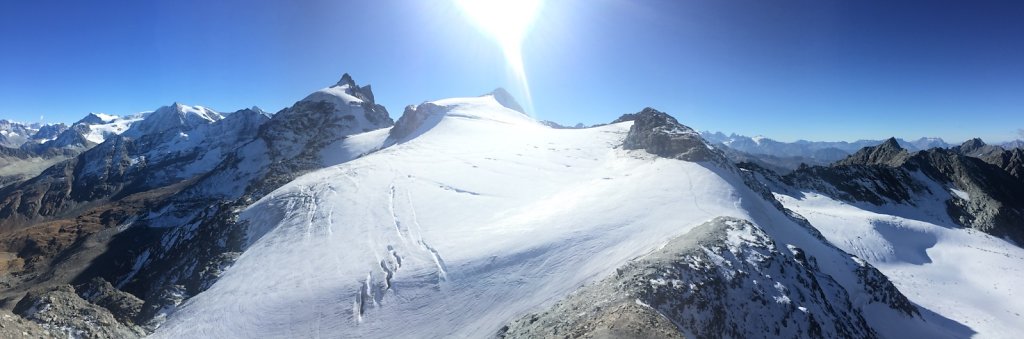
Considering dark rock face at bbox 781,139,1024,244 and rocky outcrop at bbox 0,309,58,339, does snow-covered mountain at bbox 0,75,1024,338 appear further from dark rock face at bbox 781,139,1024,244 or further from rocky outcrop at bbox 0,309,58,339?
rocky outcrop at bbox 0,309,58,339

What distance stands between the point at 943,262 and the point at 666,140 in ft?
117

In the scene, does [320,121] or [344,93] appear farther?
[344,93]

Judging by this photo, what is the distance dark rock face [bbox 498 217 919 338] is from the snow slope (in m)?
2.16

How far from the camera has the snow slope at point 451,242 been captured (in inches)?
862

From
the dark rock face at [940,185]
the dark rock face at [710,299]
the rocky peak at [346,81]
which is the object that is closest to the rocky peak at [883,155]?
the dark rock face at [940,185]

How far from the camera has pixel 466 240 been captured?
28.5 meters

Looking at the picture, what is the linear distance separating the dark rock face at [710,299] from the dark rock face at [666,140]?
19.6 m

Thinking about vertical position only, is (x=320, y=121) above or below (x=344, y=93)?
below

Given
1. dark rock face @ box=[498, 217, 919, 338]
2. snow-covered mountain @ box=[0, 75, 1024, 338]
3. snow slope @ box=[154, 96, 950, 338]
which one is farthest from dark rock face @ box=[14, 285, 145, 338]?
dark rock face @ box=[498, 217, 919, 338]

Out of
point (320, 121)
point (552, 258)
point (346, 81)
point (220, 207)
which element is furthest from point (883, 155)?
point (346, 81)

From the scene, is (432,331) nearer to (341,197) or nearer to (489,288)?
(489,288)

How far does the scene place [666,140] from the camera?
4650cm

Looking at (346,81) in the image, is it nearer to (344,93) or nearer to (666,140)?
(344,93)

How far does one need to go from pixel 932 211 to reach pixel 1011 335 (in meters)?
56.9
